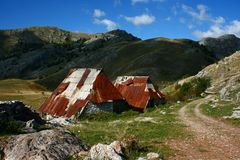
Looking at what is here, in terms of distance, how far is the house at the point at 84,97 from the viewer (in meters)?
43.7

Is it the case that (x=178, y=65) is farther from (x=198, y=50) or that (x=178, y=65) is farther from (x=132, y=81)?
(x=132, y=81)

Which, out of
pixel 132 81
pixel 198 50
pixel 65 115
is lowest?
pixel 65 115

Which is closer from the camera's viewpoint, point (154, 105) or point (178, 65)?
point (154, 105)

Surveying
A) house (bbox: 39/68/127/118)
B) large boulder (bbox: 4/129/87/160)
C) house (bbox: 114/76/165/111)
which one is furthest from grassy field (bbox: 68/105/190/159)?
house (bbox: 114/76/165/111)

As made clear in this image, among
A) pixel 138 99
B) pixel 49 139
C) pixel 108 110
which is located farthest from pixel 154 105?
pixel 49 139

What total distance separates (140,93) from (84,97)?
453 inches

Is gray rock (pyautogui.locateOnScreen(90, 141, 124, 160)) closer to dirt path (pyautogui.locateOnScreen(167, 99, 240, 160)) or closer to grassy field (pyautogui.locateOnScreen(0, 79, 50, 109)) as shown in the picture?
dirt path (pyautogui.locateOnScreen(167, 99, 240, 160))

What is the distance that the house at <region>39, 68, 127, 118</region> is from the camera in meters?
43.7

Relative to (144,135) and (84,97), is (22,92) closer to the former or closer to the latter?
(84,97)

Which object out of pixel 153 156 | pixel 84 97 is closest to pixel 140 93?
pixel 84 97

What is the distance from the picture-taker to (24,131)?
Result: 21.5 metres

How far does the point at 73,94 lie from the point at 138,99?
10041 millimetres

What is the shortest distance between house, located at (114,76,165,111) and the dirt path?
2137cm

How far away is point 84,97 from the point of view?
44.7m
